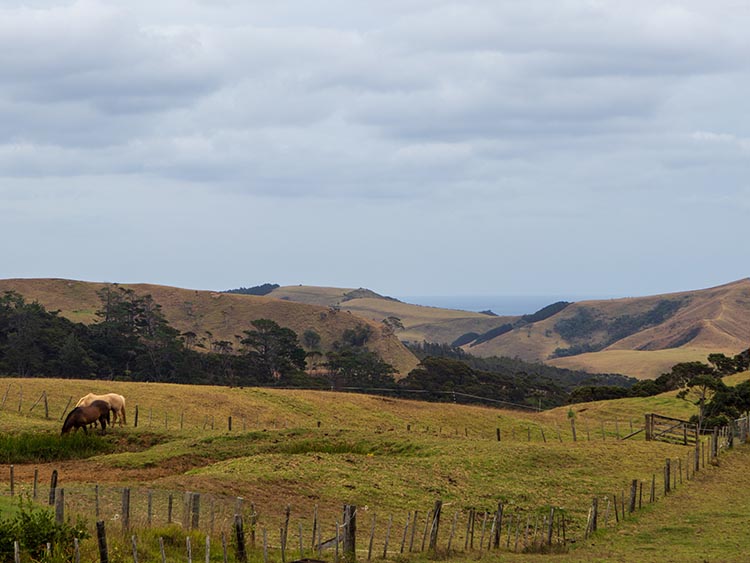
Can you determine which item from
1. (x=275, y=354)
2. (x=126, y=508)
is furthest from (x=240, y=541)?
(x=275, y=354)

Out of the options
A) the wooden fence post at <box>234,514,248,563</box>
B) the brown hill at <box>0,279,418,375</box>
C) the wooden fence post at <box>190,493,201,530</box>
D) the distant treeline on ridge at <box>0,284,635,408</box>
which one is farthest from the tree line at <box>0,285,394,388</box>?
the wooden fence post at <box>234,514,248,563</box>

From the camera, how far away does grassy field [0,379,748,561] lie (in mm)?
28469

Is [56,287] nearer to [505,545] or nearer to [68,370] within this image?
[68,370]

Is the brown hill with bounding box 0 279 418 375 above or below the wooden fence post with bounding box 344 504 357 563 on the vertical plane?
above

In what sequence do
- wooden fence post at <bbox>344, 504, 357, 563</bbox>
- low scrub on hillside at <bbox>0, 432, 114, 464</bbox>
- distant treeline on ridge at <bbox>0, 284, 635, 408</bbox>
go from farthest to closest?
1. distant treeline on ridge at <bbox>0, 284, 635, 408</bbox>
2. low scrub on hillside at <bbox>0, 432, 114, 464</bbox>
3. wooden fence post at <bbox>344, 504, 357, 563</bbox>

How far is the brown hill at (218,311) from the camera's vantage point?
15725 cm

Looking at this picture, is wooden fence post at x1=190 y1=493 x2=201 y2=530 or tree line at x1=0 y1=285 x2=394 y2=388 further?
tree line at x1=0 y1=285 x2=394 y2=388

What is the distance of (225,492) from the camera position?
28312 mm

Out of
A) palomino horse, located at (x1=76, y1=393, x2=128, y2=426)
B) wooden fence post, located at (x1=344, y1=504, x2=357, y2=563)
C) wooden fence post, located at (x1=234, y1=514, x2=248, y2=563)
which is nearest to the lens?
wooden fence post, located at (x1=234, y1=514, x2=248, y2=563)

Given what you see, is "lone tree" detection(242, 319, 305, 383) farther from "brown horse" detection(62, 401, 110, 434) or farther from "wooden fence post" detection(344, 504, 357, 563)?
"wooden fence post" detection(344, 504, 357, 563)

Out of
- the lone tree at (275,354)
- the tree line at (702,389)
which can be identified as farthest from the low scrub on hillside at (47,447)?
the lone tree at (275,354)

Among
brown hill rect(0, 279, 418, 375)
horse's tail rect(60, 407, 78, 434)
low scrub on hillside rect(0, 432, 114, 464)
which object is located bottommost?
low scrub on hillside rect(0, 432, 114, 464)

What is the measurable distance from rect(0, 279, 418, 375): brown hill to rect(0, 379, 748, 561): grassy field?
9942 cm

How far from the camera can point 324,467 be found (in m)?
34.4
